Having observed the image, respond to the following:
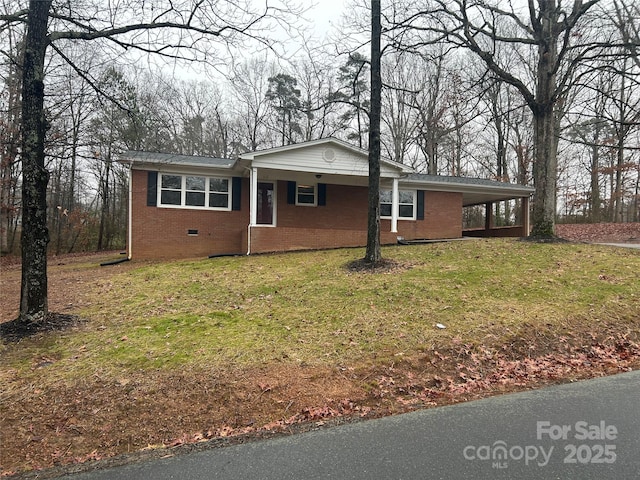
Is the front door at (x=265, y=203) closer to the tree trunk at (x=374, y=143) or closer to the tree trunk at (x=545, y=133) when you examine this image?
the tree trunk at (x=374, y=143)

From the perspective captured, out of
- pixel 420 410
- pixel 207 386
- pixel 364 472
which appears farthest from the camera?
pixel 207 386

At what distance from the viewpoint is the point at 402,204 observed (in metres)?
17.1

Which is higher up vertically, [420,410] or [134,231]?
[134,231]

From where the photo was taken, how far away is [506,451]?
283 centimetres

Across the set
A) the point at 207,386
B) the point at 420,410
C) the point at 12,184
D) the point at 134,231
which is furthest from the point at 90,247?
the point at 420,410

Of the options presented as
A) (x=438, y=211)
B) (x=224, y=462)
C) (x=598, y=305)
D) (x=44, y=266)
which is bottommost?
(x=224, y=462)

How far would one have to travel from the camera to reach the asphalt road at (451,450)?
2.60 meters

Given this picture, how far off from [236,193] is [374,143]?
7445 mm

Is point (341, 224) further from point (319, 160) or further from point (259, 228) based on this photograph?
point (259, 228)

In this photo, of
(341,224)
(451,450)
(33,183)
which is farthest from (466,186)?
(33,183)

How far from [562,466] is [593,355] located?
9.67 feet

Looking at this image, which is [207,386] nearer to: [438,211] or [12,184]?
[438,211]

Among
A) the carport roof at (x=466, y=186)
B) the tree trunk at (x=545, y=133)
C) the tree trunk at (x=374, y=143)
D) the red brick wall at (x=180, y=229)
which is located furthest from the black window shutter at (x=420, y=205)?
the tree trunk at (x=374, y=143)

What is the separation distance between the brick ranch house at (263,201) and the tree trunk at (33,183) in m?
7.16
